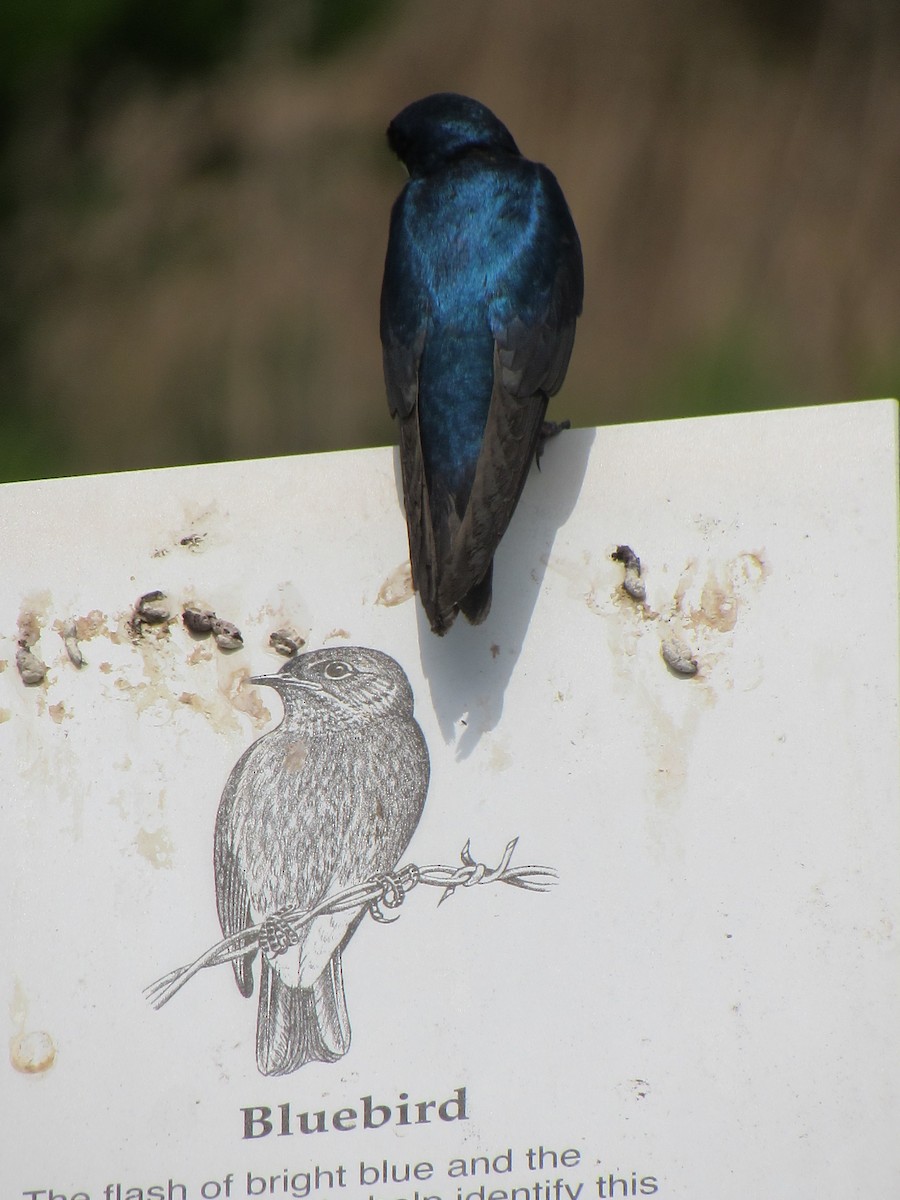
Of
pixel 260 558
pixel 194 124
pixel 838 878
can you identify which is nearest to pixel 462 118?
pixel 260 558

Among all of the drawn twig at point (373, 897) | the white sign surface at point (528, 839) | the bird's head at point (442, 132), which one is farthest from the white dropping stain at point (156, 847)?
the bird's head at point (442, 132)

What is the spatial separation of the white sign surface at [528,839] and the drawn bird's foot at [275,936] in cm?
6

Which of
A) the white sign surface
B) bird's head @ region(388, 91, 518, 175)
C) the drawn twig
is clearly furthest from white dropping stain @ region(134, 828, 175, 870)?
bird's head @ region(388, 91, 518, 175)

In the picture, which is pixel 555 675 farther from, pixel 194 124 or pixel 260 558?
pixel 194 124

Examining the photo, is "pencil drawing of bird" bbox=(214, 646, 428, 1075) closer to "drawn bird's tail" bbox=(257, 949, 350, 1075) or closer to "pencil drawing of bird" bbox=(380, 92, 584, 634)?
"drawn bird's tail" bbox=(257, 949, 350, 1075)

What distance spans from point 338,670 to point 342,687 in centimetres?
2

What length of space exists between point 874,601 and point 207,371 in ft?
9.63

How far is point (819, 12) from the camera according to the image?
4664 millimetres

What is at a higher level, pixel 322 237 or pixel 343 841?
pixel 322 237

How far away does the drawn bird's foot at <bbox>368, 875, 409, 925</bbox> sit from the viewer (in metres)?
1.87

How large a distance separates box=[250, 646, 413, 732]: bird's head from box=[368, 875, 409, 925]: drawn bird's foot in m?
0.19

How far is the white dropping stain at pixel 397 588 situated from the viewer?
6.61ft

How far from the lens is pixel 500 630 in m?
1.97

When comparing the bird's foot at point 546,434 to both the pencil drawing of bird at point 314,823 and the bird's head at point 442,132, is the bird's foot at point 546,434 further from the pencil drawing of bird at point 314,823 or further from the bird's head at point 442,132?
the bird's head at point 442,132
